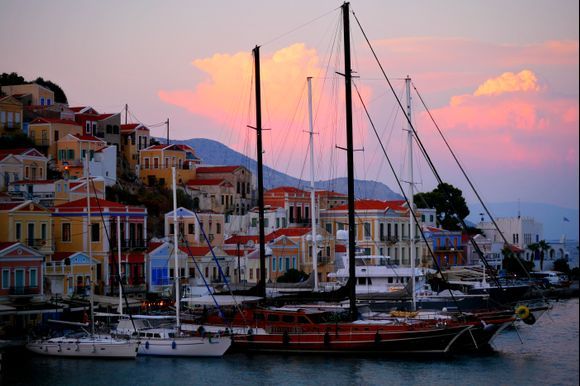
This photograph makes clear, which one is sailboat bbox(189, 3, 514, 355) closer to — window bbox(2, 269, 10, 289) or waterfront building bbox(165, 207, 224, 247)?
window bbox(2, 269, 10, 289)

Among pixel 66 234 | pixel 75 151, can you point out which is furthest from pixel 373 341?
pixel 75 151

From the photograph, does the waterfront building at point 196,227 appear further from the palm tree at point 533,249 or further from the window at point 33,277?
the palm tree at point 533,249

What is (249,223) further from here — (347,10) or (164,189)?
(347,10)

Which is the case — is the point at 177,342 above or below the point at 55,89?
below

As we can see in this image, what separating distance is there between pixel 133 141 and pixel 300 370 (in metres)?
54.8

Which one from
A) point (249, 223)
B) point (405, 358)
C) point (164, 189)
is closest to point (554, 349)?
point (405, 358)

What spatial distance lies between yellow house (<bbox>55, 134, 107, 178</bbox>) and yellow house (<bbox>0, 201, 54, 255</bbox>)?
755 inches

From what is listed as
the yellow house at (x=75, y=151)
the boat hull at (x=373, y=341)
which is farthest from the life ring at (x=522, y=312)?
the yellow house at (x=75, y=151)

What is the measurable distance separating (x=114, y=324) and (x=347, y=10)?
1954cm

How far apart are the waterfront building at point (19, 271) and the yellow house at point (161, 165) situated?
33.7 meters

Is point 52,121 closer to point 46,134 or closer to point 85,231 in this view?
point 46,134

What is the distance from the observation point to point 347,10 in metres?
48.9

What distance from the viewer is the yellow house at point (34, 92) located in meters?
94.1

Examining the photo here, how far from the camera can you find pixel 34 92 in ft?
310
